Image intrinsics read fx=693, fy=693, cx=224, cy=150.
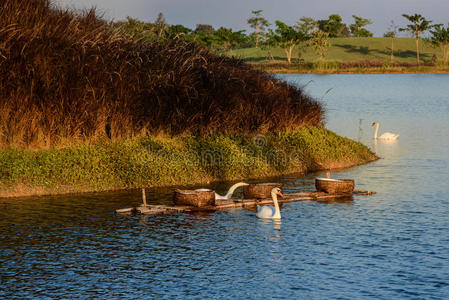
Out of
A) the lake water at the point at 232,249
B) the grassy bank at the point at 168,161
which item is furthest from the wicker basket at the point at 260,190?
the grassy bank at the point at 168,161

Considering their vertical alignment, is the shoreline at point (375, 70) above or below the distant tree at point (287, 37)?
below

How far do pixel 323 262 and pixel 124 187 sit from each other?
10.0 meters

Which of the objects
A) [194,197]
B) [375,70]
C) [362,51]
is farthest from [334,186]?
[362,51]

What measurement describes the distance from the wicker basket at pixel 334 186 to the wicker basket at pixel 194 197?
425 cm

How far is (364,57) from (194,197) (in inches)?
6273

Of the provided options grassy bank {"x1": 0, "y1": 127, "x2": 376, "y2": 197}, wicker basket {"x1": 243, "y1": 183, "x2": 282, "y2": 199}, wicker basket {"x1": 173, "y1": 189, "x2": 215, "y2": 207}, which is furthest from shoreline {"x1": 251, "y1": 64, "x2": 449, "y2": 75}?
wicker basket {"x1": 173, "y1": 189, "x2": 215, "y2": 207}

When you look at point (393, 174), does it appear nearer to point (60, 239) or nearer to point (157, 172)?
point (157, 172)

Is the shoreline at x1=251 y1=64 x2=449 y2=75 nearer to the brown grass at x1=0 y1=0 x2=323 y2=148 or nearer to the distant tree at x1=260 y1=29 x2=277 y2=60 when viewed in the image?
the distant tree at x1=260 y1=29 x2=277 y2=60

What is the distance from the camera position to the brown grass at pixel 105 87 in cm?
2236

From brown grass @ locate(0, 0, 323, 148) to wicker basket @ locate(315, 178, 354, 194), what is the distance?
5.92 meters

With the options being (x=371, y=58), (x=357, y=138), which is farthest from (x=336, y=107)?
(x=371, y=58)

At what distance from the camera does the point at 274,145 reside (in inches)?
1109

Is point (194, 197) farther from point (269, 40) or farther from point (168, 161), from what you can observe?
point (269, 40)

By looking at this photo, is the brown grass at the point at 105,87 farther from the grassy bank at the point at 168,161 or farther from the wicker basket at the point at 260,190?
the wicker basket at the point at 260,190
